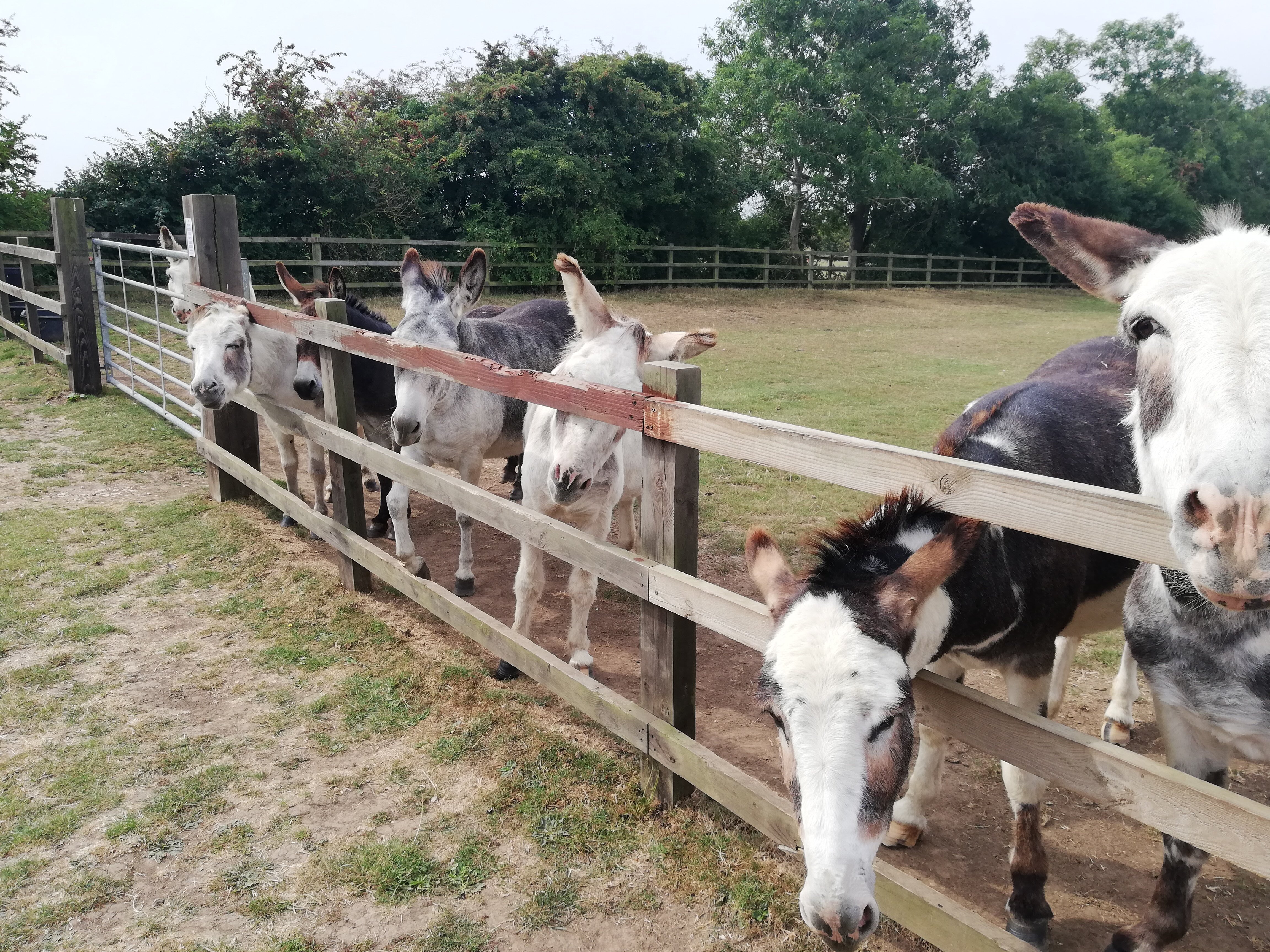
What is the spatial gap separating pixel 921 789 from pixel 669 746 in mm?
955

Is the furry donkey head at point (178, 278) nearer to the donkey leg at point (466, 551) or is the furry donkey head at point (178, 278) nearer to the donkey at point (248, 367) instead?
the donkey at point (248, 367)

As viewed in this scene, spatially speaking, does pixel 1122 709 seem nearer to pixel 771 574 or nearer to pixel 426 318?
pixel 771 574

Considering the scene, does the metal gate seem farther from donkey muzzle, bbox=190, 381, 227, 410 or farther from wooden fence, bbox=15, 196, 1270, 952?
wooden fence, bbox=15, 196, 1270, 952

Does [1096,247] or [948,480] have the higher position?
[1096,247]

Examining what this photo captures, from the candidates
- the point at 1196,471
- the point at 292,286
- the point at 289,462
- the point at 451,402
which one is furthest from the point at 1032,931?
the point at 292,286

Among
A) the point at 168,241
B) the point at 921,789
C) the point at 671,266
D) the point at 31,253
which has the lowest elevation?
the point at 921,789

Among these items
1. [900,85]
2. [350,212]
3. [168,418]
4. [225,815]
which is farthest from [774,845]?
[900,85]

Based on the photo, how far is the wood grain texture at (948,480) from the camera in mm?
1588

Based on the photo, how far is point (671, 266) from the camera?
24422 millimetres

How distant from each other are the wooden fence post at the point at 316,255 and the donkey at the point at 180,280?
4994mm

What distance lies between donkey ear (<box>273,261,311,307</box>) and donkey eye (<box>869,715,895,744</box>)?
552 cm

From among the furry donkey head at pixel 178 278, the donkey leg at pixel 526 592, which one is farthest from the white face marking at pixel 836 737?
the furry donkey head at pixel 178 278

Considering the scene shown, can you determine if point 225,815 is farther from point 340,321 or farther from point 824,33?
point 824,33

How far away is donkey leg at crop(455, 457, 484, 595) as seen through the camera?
497 centimetres
